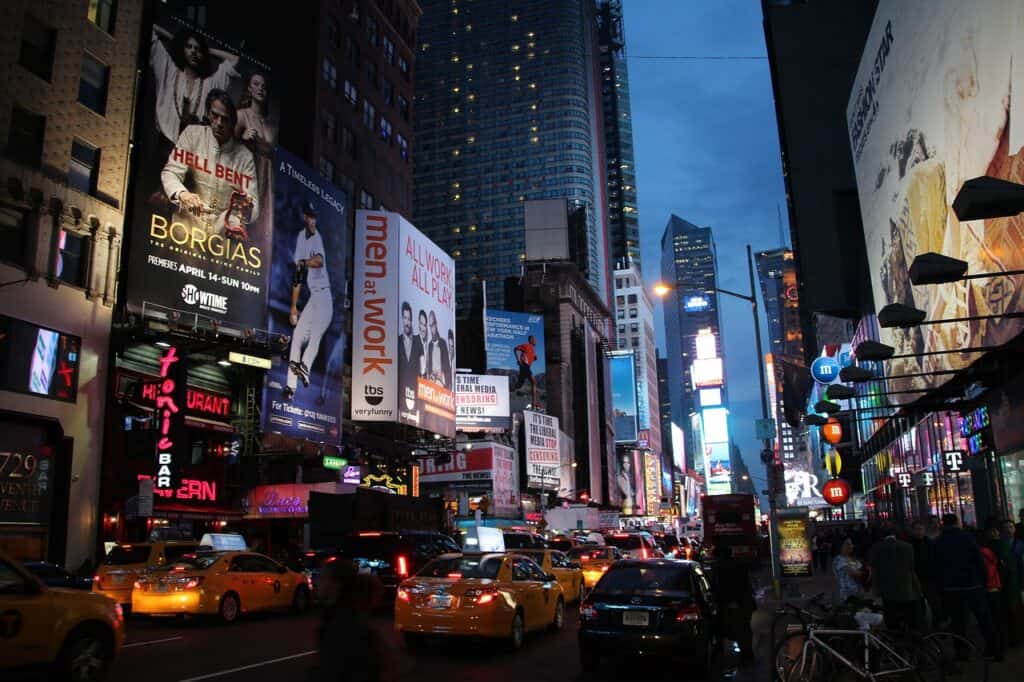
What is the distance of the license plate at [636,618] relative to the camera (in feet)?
37.6

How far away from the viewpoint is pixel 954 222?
1702 centimetres

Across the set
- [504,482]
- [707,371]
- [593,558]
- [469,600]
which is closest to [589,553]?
[593,558]

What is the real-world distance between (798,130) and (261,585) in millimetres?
38766

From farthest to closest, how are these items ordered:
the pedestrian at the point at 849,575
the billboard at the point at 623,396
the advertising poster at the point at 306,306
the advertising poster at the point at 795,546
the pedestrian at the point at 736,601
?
the billboard at the point at 623,396, the advertising poster at the point at 306,306, the advertising poster at the point at 795,546, the pedestrian at the point at 849,575, the pedestrian at the point at 736,601

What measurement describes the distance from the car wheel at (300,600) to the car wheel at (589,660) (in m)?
10.1

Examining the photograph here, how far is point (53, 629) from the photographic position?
31.2 ft

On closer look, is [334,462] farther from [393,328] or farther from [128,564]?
[128,564]

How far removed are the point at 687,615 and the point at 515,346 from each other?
85425mm

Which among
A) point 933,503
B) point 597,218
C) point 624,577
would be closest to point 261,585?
point 624,577

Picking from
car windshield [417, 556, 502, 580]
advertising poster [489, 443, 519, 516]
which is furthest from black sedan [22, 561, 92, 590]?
advertising poster [489, 443, 519, 516]

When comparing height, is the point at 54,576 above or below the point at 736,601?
above

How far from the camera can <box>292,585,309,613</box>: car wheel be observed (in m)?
20.0

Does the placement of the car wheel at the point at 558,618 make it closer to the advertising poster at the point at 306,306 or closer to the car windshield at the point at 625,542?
the car windshield at the point at 625,542

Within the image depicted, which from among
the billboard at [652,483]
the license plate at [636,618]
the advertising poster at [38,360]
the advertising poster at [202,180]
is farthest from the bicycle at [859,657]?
the billboard at [652,483]
